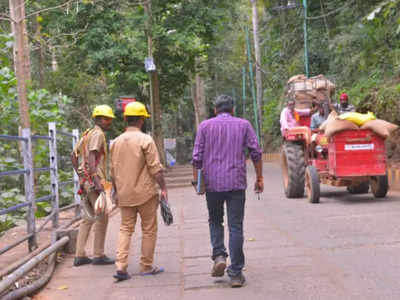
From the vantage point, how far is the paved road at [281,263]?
18.1 ft

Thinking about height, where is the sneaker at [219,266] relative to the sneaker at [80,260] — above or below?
above

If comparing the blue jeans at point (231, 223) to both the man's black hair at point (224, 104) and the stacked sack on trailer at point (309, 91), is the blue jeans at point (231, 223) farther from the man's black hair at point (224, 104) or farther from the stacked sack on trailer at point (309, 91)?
the stacked sack on trailer at point (309, 91)

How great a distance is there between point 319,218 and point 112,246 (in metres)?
3.41

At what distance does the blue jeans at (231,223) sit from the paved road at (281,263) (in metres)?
0.26

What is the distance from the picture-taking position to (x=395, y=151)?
17.1 meters

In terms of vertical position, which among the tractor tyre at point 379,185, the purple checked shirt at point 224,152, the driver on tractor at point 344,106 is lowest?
the tractor tyre at point 379,185

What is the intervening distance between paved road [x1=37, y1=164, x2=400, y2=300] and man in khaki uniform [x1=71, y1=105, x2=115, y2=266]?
0.59 ft

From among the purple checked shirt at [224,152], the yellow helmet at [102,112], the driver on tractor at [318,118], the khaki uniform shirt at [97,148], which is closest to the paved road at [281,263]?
the purple checked shirt at [224,152]

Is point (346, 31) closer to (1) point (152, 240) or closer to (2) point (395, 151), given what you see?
(2) point (395, 151)

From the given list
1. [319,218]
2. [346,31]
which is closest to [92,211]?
[319,218]

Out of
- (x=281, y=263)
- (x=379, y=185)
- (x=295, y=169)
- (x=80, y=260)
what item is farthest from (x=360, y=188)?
(x=80, y=260)

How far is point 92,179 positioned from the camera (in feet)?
→ 22.5

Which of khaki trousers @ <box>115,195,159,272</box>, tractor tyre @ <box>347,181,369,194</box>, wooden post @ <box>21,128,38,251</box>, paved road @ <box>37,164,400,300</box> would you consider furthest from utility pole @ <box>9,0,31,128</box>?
tractor tyre @ <box>347,181,369,194</box>

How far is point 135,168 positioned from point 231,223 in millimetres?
1144
